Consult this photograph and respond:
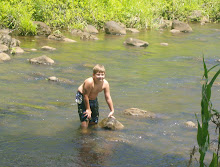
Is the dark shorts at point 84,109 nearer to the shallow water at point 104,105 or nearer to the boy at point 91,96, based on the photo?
the boy at point 91,96

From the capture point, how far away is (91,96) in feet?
19.0

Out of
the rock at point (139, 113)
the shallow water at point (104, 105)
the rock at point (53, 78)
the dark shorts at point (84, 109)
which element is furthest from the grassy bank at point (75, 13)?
the dark shorts at point (84, 109)

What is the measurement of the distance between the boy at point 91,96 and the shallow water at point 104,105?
191mm

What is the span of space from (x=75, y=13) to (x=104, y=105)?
11209mm

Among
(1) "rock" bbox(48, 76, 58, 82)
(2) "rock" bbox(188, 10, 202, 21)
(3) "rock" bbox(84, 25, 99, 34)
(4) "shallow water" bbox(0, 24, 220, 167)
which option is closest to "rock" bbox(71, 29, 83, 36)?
(3) "rock" bbox(84, 25, 99, 34)

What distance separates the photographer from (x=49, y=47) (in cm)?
1305

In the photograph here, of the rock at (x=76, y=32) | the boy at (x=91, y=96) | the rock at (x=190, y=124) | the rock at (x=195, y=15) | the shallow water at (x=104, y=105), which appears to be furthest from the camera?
the rock at (x=195, y=15)

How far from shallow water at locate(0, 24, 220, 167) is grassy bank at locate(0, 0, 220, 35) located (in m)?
1.96

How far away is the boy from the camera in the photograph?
18.3 feet

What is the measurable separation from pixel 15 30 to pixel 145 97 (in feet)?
31.9

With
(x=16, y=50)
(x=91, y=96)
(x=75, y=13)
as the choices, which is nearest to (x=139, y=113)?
(x=91, y=96)

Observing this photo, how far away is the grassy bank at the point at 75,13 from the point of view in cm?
1554

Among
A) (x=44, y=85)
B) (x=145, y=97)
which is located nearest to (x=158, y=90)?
(x=145, y=97)

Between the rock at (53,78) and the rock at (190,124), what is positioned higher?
the rock at (190,124)
